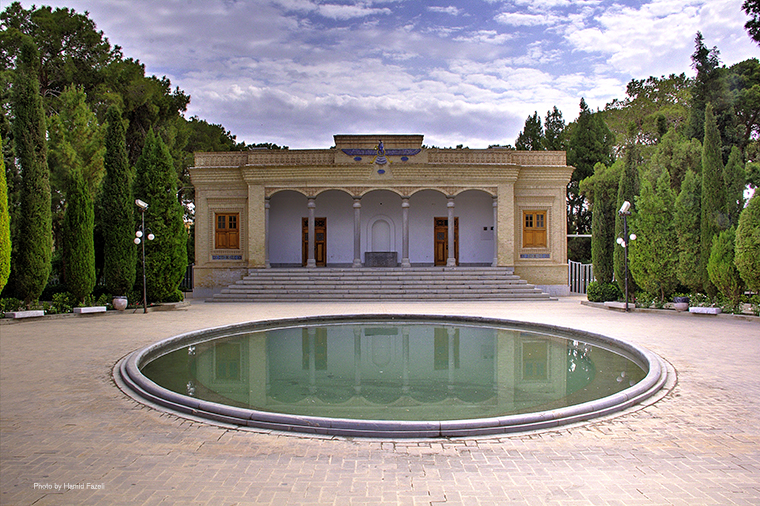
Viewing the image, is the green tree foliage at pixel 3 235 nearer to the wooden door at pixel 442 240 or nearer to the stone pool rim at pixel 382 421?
the stone pool rim at pixel 382 421

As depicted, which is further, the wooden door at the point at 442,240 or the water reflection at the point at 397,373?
the wooden door at the point at 442,240

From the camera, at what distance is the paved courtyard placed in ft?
10.6

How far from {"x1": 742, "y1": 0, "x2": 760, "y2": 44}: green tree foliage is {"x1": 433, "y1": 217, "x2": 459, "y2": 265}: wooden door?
13061 mm

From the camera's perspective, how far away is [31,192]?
13.2 m

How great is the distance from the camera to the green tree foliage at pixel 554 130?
119 feet

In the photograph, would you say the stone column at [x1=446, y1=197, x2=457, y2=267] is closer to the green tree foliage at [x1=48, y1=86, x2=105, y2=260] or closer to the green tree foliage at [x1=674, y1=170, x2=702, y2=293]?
the green tree foliage at [x1=674, y1=170, x2=702, y2=293]

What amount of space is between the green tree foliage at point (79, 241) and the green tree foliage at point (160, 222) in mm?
1748

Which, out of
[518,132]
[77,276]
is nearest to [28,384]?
[77,276]

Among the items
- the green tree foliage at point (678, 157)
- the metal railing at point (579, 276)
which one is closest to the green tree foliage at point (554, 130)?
the green tree foliage at point (678, 157)

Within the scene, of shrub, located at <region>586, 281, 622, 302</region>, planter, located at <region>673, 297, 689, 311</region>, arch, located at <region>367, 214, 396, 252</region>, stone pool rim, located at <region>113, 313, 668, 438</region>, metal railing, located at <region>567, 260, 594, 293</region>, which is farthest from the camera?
arch, located at <region>367, 214, 396, 252</region>

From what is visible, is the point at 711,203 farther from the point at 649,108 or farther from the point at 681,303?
the point at 649,108

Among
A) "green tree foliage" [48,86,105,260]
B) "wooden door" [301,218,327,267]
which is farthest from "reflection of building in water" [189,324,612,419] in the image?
"green tree foliage" [48,86,105,260]

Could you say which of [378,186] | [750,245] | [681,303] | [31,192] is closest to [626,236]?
[681,303]

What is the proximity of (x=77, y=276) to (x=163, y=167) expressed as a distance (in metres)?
4.47
